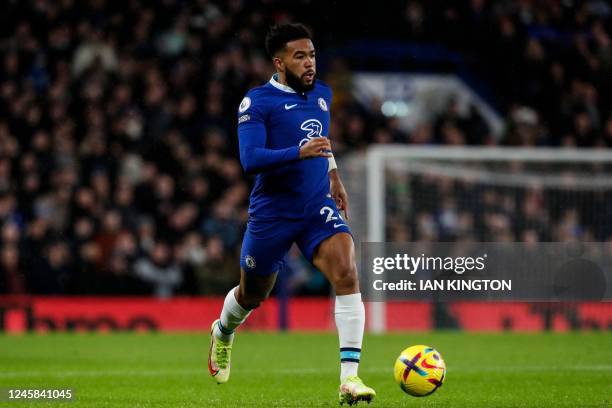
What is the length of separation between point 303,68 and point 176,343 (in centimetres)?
742

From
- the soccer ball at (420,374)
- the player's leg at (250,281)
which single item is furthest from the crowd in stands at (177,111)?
the soccer ball at (420,374)

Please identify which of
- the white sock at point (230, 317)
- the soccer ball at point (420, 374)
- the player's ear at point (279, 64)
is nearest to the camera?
the soccer ball at point (420, 374)

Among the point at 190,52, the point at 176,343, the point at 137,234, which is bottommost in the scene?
the point at 176,343

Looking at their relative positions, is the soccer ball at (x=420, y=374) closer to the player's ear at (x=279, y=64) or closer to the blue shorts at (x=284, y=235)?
the blue shorts at (x=284, y=235)

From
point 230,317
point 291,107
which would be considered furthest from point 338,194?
point 230,317

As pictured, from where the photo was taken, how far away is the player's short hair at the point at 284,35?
7.26m

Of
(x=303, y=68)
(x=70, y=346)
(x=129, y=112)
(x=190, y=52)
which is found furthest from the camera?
(x=190, y=52)

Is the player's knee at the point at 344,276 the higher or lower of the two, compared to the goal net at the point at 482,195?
lower

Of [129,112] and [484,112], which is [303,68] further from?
[484,112]

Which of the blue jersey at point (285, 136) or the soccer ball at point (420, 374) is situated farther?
the blue jersey at point (285, 136)

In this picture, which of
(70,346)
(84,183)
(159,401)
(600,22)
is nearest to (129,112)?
(84,183)

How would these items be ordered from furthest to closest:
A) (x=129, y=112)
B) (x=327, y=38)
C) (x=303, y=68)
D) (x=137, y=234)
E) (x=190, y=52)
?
(x=327, y=38) → (x=190, y=52) → (x=129, y=112) → (x=137, y=234) → (x=303, y=68)

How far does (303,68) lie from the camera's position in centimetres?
724

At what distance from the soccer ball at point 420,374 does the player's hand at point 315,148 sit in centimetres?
134
